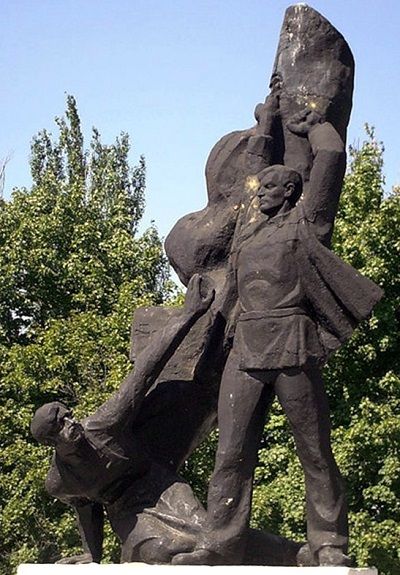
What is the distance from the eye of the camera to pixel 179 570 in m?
6.12

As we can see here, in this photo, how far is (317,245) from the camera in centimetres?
645

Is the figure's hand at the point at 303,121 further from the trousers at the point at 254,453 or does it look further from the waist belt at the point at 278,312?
the trousers at the point at 254,453

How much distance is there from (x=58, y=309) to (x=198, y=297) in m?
15.2

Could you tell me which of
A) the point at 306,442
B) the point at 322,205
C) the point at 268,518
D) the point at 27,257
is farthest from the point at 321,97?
the point at 27,257

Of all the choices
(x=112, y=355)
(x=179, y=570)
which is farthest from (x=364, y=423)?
(x=179, y=570)

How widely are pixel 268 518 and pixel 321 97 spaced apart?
1019 centimetres

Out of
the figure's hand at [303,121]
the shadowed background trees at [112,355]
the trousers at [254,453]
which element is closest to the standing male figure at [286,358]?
the trousers at [254,453]

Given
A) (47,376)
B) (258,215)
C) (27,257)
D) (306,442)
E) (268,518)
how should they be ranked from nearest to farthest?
1. (306,442)
2. (258,215)
3. (268,518)
4. (47,376)
5. (27,257)

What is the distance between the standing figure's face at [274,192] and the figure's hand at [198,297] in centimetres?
55

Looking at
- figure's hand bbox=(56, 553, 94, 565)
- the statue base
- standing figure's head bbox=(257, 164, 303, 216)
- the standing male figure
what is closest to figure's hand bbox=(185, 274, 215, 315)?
the standing male figure

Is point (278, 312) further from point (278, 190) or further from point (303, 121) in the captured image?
point (303, 121)

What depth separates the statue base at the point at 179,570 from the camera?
5852mm

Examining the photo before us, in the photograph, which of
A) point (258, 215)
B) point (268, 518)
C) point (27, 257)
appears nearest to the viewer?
point (258, 215)

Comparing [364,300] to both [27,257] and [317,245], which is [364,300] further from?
[27,257]
